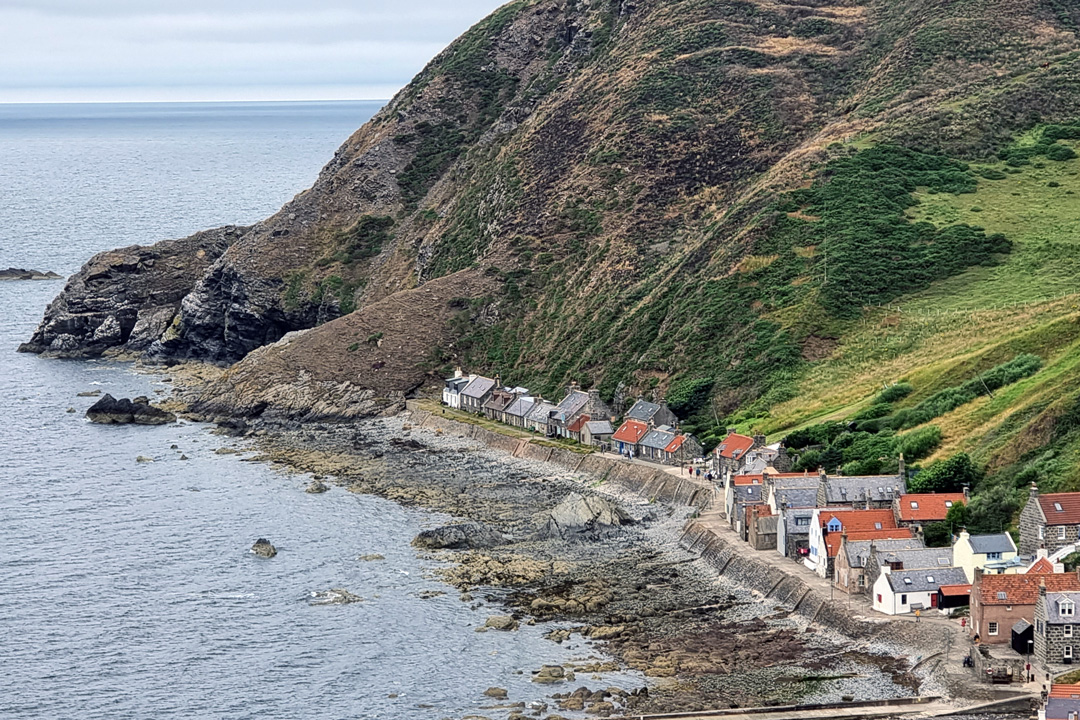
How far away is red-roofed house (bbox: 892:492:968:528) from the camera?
3561 inches

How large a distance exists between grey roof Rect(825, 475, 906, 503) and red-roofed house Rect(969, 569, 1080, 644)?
18.9 m

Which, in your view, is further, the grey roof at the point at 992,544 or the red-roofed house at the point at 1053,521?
the grey roof at the point at 992,544

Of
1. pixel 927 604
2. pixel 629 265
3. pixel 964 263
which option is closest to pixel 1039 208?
pixel 964 263

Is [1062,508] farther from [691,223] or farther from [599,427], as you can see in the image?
[691,223]

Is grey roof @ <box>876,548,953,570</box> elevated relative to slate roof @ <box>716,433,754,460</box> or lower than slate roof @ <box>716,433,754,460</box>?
lower

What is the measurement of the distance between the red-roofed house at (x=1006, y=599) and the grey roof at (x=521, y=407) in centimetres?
6468

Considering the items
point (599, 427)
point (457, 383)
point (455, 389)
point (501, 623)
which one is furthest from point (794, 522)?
point (457, 383)

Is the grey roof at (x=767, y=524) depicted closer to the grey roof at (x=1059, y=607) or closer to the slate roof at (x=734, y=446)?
the slate roof at (x=734, y=446)

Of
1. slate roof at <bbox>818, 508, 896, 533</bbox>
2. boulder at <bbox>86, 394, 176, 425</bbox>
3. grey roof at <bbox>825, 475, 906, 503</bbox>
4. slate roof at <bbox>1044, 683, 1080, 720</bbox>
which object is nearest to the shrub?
grey roof at <bbox>825, 475, 906, 503</bbox>

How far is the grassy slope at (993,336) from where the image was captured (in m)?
98.1

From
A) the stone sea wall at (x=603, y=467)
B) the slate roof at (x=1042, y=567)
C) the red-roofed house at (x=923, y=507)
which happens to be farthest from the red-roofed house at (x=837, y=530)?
the stone sea wall at (x=603, y=467)

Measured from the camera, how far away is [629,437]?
404 feet

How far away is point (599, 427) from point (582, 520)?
903 inches

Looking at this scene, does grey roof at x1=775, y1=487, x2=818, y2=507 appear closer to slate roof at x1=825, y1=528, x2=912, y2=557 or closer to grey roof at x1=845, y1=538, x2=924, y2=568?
slate roof at x1=825, y1=528, x2=912, y2=557
